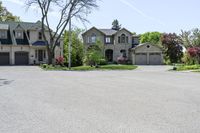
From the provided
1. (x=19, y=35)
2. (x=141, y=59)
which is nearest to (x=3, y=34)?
(x=19, y=35)

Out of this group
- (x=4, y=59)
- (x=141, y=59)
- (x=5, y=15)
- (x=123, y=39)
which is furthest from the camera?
(x=5, y=15)

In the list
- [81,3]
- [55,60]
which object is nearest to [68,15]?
[81,3]

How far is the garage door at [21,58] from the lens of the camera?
173 feet

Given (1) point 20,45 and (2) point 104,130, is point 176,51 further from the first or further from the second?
(2) point 104,130

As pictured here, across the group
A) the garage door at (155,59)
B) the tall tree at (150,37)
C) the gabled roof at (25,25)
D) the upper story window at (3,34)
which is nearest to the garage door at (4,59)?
the upper story window at (3,34)

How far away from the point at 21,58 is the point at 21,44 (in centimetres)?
232

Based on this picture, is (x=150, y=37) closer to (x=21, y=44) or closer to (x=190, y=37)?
(x=190, y=37)

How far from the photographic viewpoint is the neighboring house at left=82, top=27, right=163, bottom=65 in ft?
189

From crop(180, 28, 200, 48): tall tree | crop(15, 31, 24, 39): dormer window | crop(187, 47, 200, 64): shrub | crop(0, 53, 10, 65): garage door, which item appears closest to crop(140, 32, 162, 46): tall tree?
crop(180, 28, 200, 48): tall tree

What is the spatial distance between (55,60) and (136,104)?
3792 cm

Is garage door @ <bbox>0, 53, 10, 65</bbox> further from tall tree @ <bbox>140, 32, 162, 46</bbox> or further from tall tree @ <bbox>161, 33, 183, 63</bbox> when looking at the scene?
tall tree @ <bbox>140, 32, 162, 46</bbox>

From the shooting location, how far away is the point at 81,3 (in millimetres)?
47438

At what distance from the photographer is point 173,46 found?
59.4 meters

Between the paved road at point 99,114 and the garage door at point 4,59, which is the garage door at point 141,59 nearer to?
the garage door at point 4,59
